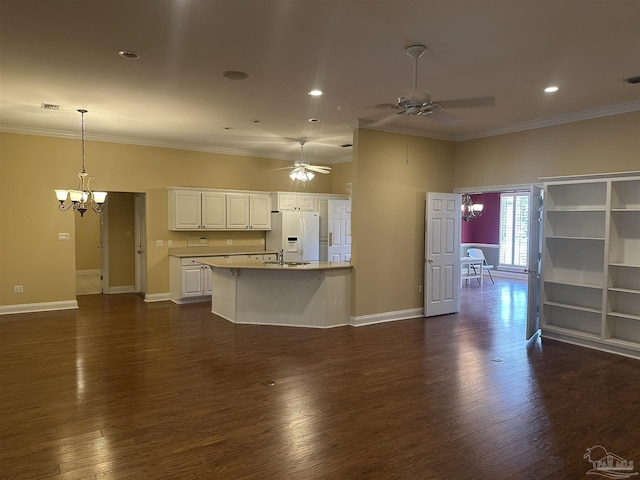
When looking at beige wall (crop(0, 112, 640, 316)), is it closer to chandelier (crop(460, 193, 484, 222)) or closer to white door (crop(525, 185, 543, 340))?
white door (crop(525, 185, 543, 340))

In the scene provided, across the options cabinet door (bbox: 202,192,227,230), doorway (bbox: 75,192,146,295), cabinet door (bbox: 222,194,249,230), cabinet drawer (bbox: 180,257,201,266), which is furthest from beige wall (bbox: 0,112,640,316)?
cabinet door (bbox: 222,194,249,230)

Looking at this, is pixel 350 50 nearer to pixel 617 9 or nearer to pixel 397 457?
Answer: pixel 617 9

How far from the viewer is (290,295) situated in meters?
6.31

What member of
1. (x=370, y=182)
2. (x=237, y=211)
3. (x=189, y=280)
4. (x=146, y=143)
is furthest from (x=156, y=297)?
(x=370, y=182)

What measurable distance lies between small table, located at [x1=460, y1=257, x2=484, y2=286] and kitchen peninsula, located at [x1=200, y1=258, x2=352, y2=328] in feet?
16.4

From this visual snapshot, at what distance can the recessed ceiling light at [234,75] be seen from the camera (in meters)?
4.23

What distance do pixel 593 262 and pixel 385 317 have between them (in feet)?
9.44

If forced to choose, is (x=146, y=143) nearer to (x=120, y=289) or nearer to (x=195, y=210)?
Answer: (x=195, y=210)

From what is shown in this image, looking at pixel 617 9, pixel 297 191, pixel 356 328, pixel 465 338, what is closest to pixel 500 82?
pixel 617 9

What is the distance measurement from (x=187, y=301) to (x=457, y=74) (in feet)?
20.0

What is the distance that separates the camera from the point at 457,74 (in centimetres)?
423

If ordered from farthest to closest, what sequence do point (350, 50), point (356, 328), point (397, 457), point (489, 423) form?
point (356, 328), point (350, 50), point (489, 423), point (397, 457)

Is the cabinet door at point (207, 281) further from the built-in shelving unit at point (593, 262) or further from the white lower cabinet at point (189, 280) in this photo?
the built-in shelving unit at point (593, 262)

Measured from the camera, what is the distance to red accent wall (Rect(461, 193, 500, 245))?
12883mm
